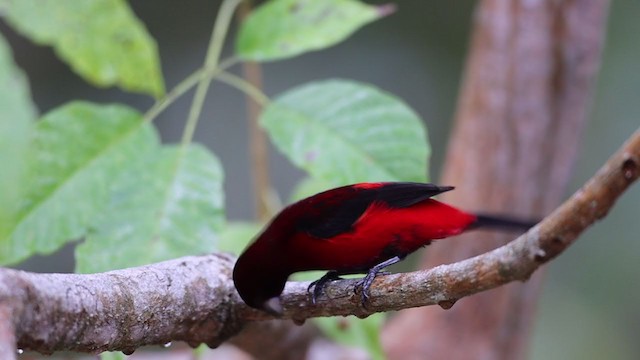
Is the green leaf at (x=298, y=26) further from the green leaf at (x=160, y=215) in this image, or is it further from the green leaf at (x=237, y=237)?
the green leaf at (x=237, y=237)

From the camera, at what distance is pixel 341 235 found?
1.16 metres

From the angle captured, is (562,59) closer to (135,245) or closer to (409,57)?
(135,245)

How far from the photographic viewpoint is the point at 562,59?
88.9 inches

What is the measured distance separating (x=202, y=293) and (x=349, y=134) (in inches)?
17.0

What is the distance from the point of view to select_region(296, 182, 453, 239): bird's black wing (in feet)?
3.84

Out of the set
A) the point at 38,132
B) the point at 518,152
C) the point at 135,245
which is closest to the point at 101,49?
the point at 38,132

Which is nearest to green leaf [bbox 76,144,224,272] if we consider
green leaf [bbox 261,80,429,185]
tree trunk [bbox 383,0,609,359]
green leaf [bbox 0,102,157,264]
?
green leaf [bbox 0,102,157,264]

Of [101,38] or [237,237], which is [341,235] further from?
[101,38]

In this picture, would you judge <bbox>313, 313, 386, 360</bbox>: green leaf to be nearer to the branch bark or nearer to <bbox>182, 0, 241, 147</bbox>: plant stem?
the branch bark

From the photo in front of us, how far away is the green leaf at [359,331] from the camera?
1535mm

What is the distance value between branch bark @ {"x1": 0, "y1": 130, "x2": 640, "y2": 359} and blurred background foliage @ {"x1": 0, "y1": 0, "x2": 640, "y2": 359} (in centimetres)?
347

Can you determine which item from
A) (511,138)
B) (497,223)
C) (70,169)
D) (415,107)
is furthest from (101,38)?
(415,107)

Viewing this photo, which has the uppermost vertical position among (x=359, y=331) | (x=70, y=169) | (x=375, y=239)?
(x=70, y=169)

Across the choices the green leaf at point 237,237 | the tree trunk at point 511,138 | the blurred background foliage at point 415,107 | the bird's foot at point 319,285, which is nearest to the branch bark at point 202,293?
the bird's foot at point 319,285
